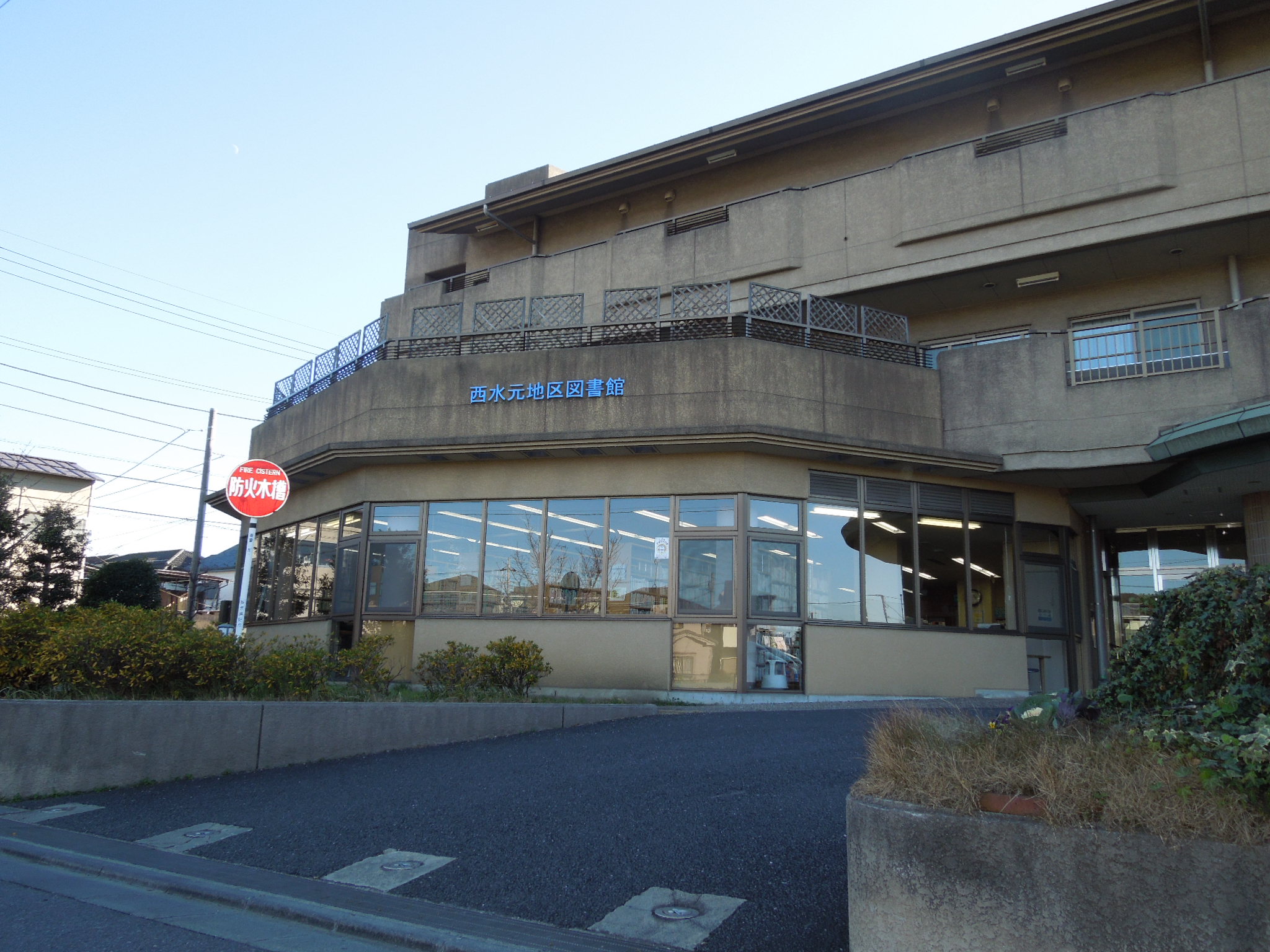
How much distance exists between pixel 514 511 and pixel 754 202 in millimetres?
7951

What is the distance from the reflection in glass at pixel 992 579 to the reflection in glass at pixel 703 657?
4.28m

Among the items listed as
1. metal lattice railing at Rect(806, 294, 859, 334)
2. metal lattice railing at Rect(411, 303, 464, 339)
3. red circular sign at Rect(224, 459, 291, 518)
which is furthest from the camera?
metal lattice railing at Rect(411, 303, 464, 339)

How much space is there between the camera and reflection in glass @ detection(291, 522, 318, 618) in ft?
60.1

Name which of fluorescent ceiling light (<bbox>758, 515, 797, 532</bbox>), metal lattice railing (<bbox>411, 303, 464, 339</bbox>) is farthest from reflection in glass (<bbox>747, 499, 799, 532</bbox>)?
metal lattice railing (<bbox>411, 303, 464, 339</bbox>)

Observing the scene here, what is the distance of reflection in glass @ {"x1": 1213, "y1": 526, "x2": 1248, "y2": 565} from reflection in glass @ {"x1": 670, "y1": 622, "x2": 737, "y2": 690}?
33.2 ft

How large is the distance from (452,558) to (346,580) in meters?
2.28

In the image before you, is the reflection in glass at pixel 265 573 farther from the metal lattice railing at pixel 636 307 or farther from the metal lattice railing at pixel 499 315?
the metal lattice railing at pixel 636 307

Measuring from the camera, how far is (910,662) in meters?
15.0

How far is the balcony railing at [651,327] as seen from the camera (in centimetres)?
1552

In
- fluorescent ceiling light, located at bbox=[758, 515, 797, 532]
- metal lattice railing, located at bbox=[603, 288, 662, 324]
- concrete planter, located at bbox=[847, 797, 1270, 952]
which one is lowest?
concrete planter, located at bbox=[847, 797, 1270, 952]

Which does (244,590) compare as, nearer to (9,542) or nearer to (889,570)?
(889,570)

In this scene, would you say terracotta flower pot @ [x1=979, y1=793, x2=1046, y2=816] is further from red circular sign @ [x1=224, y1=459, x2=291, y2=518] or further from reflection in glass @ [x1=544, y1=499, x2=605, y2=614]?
reflection in glass @ [x1=544, y1=499, x2=605, y2=614]

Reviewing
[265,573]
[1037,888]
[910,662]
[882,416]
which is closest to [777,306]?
[882,416]

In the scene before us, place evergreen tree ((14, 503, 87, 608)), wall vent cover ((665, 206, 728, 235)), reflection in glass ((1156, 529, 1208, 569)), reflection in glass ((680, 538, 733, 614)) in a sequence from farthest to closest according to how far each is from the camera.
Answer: evergreen tree ((14, 503, 87, 608)) → wall vent cover ((665, 206, 728, 235)) → reflection in glass ((1156, 529, 1208, 569)) → reflection in glass ((680, 538, 733, 614))
